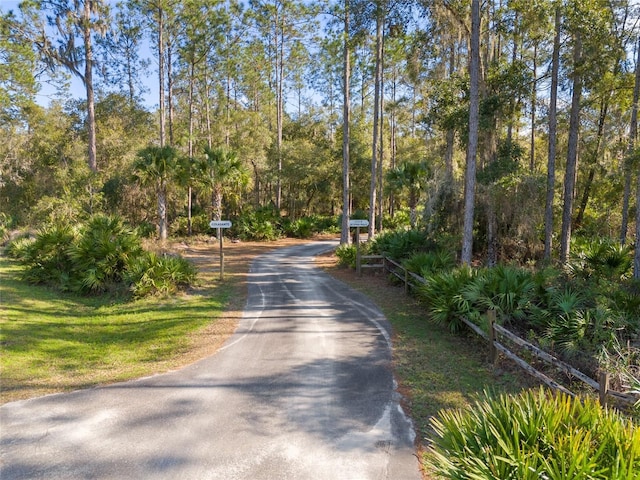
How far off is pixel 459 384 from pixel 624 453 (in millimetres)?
3841

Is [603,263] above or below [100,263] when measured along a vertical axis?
above

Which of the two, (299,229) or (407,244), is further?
(299,229)

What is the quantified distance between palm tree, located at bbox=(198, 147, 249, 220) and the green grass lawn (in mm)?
9560

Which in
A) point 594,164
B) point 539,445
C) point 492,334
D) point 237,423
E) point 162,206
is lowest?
point 237,423

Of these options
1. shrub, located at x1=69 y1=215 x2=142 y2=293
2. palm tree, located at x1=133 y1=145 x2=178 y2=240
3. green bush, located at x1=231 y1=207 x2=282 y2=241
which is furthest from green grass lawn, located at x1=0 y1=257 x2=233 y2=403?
green bush, located at x1=231 y1=207 x2=282 y2=241

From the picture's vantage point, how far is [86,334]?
10.1 m

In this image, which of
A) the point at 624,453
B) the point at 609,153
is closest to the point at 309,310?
the point at 624,453

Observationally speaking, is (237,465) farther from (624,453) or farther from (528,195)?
(528,195)

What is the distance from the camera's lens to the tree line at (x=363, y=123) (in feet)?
46.6

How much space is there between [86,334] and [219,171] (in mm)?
14051

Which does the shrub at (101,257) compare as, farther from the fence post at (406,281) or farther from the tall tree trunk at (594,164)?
the tall tree trunk at (594,164)

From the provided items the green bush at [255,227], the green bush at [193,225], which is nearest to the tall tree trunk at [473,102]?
the green bush at [255,227]

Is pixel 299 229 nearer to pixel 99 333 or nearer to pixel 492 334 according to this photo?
pixel 99 333

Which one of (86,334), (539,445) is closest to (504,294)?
(539,445)
